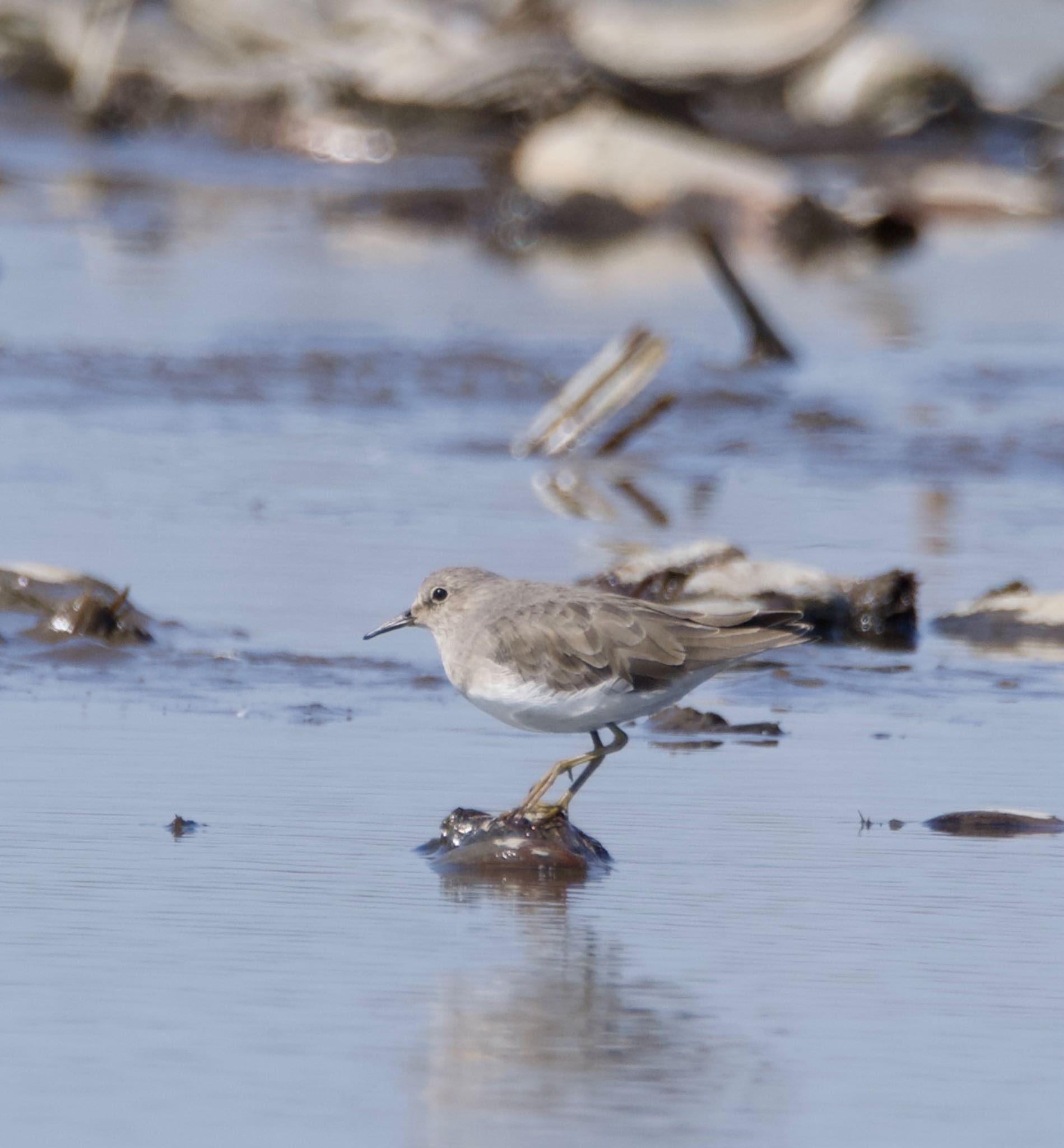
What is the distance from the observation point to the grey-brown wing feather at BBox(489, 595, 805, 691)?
567cm

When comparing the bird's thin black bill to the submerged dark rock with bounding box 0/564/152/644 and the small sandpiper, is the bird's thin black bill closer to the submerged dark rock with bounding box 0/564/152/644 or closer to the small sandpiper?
the small sandpiper

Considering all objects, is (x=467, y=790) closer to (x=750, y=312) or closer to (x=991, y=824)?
(x=991, y=824)

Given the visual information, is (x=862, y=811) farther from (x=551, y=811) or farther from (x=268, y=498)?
(x=268, y=498)

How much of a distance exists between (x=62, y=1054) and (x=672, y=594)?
4.11m

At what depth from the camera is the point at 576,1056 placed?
165 inches

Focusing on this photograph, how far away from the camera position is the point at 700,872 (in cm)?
536

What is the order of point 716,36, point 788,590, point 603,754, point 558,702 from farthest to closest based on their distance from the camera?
1. point 716,36
2. point 788,590
3. point 603,754
4. point 558,702

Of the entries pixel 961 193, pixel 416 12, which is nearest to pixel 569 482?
pixel 961 193

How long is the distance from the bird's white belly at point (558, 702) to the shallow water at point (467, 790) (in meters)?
0.27

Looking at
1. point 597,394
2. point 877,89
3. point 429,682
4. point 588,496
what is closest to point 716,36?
point 877,89

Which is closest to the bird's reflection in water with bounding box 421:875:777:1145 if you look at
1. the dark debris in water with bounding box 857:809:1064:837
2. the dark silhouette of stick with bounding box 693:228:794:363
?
the dark debris in water with bounding box 857:809:1064:837

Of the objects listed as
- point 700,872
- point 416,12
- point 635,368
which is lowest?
point 700,872

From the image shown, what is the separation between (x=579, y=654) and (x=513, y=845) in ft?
1.67

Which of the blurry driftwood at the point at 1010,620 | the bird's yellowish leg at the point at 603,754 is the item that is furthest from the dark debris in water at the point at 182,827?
the blurry driftwood at the point at 1010,620
